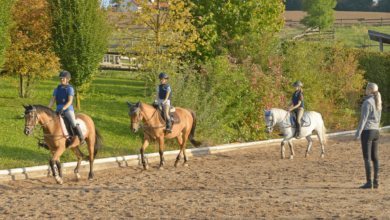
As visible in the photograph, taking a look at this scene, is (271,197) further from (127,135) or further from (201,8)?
(201,8)

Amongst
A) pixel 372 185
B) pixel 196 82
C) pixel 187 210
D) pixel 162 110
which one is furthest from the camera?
pixel 196 82

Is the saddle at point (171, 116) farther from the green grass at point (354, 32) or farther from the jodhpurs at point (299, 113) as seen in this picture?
the green grass at point (354, 32)

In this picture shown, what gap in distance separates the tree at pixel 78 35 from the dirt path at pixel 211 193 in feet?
19.6

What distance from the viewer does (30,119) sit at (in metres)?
7.86

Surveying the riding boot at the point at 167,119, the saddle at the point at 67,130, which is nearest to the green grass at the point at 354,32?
the riding boot at the point at 167,119

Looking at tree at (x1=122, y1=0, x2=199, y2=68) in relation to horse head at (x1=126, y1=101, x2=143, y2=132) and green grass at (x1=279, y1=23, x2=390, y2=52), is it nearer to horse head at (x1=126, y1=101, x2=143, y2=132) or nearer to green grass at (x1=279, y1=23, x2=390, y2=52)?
horse head at (x1=126, y1=101, x2=143, y2=132)

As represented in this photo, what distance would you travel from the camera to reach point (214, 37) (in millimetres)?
19938

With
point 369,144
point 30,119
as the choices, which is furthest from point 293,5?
point 30,119

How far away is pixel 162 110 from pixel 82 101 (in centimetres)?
887

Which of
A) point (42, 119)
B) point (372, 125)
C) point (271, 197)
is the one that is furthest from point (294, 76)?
point (42, 119)

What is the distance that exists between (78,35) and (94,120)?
11.7 ft

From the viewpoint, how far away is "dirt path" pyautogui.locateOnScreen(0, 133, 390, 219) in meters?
6.38

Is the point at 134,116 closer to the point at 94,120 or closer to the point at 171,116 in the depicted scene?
the point at 171,116

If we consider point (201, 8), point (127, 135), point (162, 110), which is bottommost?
point (127, 135)
